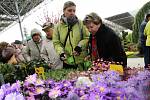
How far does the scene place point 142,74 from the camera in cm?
285

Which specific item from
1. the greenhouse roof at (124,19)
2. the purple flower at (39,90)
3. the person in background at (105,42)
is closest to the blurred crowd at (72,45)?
the person in background at (105,42)

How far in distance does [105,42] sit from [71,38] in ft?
3.35

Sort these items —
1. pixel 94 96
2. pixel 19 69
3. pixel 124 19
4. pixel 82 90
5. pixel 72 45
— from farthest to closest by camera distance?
pixel 124 19, pixel 19 69, pixel 72 45, pixel 82 90, pixel 94 96

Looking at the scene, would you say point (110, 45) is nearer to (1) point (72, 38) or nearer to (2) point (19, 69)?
(1) point (72, 38)

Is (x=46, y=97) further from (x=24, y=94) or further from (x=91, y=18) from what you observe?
(x=91, y=18)

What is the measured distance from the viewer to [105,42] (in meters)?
4.88

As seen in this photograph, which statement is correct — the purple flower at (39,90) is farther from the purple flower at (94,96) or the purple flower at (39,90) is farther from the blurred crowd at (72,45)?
the blurred crowd at (72,45)

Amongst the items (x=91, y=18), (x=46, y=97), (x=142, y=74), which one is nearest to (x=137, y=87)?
(x=142, y=74)

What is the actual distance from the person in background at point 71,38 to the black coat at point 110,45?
21.7 inches

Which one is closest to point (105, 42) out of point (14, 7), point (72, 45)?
point (72, 45)

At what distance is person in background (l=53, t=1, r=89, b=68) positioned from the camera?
553 cm

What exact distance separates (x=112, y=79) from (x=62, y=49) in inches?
113

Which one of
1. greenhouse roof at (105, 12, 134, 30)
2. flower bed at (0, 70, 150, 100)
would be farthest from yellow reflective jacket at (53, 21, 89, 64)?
greenhouse roof at (105, 12, 134, 30)

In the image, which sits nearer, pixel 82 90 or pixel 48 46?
pixel 82 90
